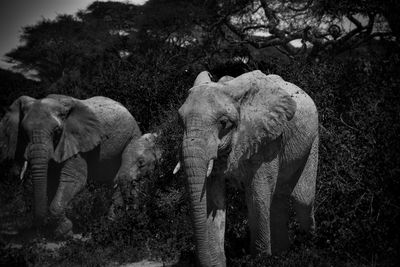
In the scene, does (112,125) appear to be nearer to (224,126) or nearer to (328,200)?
(328,200)

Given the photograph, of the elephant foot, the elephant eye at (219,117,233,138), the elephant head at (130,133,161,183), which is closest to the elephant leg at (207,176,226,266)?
the elephant eye at (219,117,233,138)

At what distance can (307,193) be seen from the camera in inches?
211

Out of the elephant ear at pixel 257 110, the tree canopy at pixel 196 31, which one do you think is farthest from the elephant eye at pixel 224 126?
the tree canopy at pixel 196 31

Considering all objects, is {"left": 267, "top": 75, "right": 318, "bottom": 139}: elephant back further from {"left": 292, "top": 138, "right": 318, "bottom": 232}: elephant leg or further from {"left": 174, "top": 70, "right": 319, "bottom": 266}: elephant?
{"left": 292, "top": 138, "right": 318, "bottom": 232}: elephant leg

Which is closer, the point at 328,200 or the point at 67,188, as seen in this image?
the point at 328,200

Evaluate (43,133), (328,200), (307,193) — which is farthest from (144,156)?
(307,193)

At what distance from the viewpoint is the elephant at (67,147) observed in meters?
6.38

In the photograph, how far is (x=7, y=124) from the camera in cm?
671

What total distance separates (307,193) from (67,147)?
10.9ft

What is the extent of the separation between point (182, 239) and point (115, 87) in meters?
6.01

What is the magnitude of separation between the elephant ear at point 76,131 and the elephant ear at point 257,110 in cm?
311

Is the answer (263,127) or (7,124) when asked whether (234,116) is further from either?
(7,124)

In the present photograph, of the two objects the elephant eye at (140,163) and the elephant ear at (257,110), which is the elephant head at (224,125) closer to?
the elephant ear at (257,110)

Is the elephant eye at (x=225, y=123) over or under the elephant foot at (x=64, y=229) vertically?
over
